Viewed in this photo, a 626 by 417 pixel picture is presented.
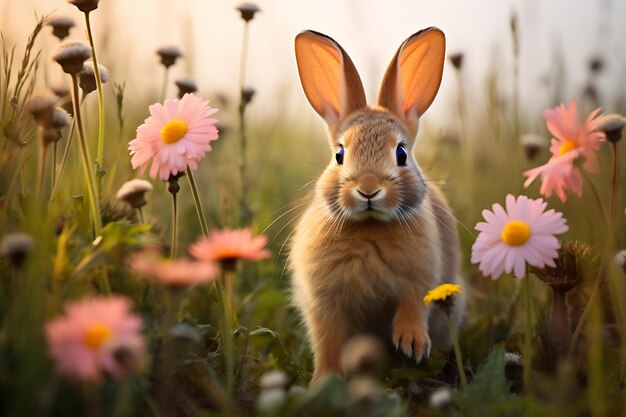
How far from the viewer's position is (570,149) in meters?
2.90

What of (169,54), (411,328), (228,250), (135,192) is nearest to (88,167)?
(135,192)

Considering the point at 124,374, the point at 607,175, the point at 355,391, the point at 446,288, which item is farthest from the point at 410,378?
the point at 607,175

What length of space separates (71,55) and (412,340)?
1.71 metres

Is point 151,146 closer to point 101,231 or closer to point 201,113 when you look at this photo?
point 201,113

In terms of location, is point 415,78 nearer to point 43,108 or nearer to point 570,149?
→ point 570,149

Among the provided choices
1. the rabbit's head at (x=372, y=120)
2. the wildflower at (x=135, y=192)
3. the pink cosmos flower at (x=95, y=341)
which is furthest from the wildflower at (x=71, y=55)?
the rabbit's head at (x=372, y=120)

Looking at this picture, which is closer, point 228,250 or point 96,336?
point 96,336

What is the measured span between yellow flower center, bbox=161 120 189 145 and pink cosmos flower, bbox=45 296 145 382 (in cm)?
108

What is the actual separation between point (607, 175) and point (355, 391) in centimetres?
404

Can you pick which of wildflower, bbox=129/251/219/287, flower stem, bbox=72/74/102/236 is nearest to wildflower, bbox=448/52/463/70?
flower stem, bbox=72/74/102/236

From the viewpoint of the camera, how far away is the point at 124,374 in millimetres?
1928

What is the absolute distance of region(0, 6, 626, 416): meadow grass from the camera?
7.15ft

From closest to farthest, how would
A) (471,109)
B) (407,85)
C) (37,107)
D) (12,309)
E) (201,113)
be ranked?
(12,309)
(37,107)
(201,113)
(407,85)
(471,109)

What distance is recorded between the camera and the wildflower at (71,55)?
8.90 ft
